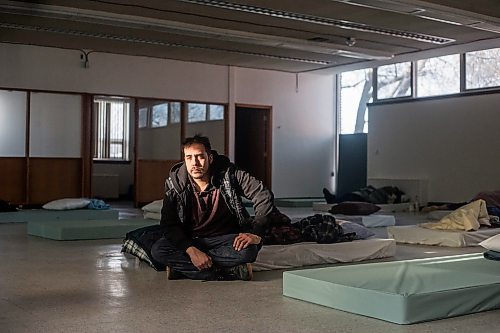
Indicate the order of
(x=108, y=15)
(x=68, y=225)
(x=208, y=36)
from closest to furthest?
(x=68, y=225) → (x=108, y=15) → (x=208, y=36)

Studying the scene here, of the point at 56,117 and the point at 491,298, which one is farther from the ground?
the point at 56,117

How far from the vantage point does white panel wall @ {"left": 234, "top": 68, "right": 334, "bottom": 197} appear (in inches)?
578

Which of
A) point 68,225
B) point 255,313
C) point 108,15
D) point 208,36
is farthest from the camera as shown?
point 208,36

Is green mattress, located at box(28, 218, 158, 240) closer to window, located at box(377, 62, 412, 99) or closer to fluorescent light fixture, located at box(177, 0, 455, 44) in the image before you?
fluorescent light fixture, located at box(177, 0, 455, 44)

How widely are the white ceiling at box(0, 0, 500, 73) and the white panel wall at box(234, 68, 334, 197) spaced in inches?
51.6

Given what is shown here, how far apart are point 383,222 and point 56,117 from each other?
607 centimetres

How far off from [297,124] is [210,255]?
10.9 m

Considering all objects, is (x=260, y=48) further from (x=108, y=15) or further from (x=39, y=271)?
(x=39, y=271)

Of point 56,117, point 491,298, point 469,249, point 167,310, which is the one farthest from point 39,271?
point 56,117

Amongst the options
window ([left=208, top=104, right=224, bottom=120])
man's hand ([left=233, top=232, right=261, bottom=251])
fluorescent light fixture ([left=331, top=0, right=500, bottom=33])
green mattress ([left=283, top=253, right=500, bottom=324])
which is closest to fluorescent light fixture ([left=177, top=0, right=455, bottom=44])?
fluorescent light fixture ([left=331, top=0, right=500, bottom=33])

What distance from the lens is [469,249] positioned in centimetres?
663

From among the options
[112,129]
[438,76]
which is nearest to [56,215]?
[112,129]

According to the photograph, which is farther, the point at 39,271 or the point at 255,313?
the point at 39,271

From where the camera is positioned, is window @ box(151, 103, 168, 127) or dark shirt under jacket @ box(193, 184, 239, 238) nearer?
dark shirt under jacket @ box(193, 184, 239, 238)
